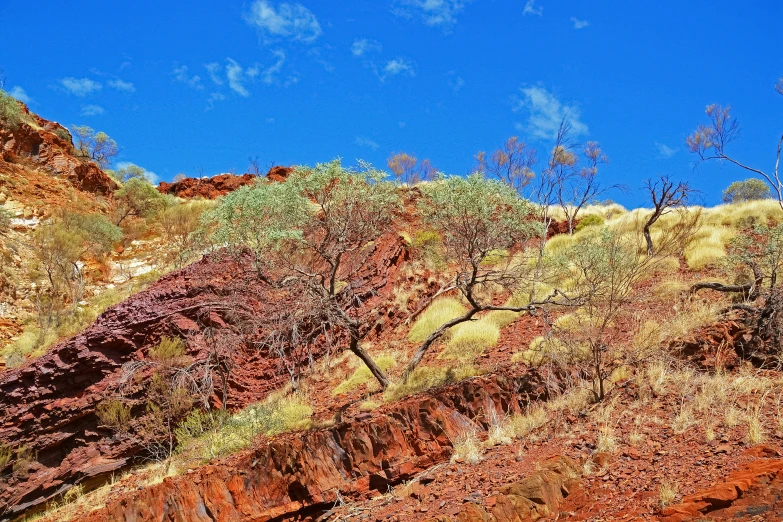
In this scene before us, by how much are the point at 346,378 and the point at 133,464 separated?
18.3 ft

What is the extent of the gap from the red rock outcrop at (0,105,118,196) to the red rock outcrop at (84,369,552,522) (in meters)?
32.2

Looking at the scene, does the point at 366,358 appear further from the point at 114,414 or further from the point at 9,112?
the point at 9,112

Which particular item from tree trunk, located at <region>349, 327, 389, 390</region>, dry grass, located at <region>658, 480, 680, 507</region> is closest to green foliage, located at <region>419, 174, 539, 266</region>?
tree trunk, located at <region>349, 327, 389, 390</region>

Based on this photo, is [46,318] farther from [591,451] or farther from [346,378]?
[591,451]

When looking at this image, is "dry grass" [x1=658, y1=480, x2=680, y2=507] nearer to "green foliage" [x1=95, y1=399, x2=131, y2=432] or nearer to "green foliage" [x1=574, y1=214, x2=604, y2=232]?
"green foliage" [x1=95, y1=399, x2=131, y2=432]

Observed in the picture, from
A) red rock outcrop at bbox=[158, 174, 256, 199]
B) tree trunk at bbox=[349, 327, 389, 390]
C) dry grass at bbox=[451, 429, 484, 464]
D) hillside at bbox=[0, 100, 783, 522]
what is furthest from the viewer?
red rock outcrop at bbox=[158, 174, 256, 199]

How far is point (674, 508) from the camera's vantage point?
514cm

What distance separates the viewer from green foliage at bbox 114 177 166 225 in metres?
36.6

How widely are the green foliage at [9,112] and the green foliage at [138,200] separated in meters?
7.20

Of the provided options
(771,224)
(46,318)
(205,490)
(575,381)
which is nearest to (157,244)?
(46,318)

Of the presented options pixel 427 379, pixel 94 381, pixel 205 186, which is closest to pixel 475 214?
pixel 427 379

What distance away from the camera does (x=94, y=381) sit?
44.0ft

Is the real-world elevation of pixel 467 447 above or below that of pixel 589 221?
below

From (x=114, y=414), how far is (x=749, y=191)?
3965cm
